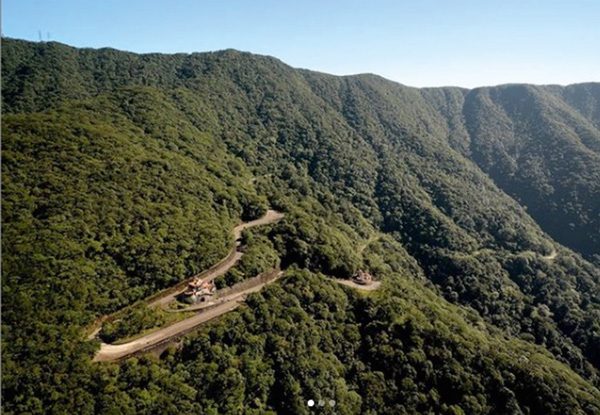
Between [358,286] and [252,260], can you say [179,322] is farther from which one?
[358,286]

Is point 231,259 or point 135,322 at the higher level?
point 231,259

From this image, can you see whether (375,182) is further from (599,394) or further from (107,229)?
(107,229)

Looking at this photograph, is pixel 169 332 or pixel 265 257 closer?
pixel 169 332

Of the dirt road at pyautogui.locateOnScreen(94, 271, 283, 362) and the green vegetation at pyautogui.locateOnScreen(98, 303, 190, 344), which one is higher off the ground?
the green vegetation at pyautogui.locateOnScreen(98, 303, 190, 344)

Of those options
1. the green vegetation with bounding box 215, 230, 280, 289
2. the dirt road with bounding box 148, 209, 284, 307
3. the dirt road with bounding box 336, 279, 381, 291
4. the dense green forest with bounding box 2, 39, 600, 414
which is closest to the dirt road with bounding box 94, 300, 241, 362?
the dense green forest with bounding box 2, 39, 600, 414

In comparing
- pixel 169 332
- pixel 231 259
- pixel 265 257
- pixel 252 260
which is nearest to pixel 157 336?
pixel 169 332

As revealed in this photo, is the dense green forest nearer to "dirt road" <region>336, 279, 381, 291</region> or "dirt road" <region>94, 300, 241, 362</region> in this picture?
"dirt road" <region>94, 300, 241, 362</region>

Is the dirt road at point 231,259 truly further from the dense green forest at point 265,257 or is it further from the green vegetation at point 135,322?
the green vegetation at point 135,322

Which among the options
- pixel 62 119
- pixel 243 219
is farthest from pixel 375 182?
pixel 62 119
